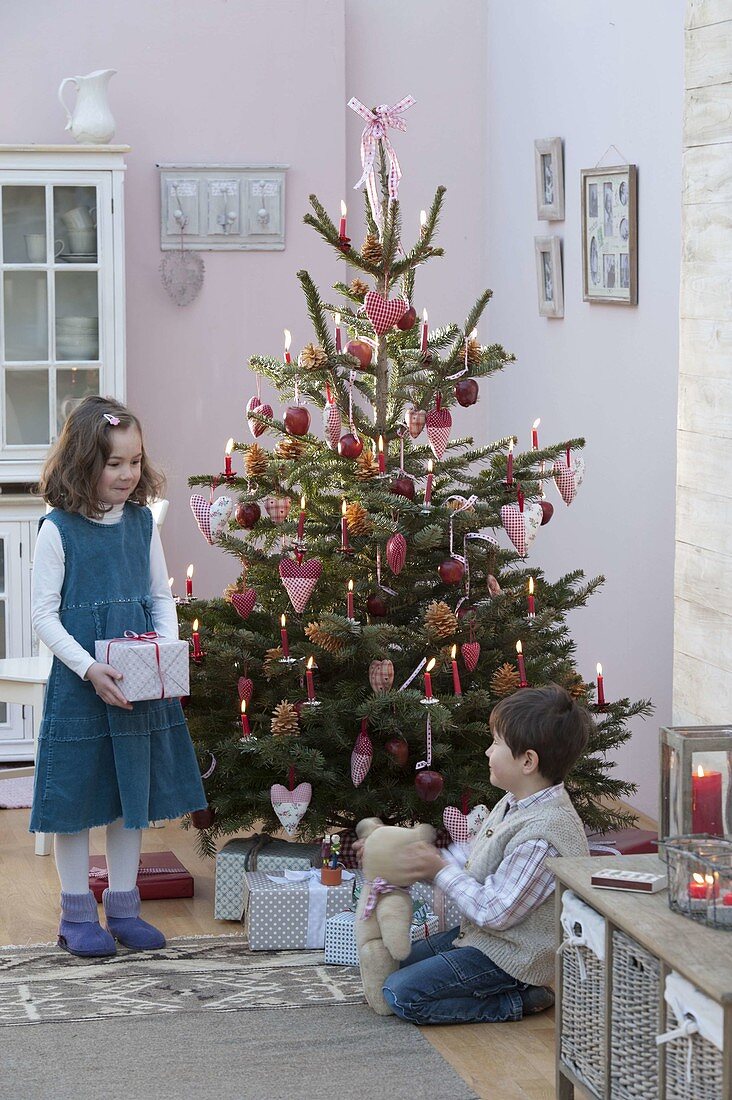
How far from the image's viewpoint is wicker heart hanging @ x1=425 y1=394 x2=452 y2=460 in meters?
3.30

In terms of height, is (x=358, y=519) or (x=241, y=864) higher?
(x=358, y=519)

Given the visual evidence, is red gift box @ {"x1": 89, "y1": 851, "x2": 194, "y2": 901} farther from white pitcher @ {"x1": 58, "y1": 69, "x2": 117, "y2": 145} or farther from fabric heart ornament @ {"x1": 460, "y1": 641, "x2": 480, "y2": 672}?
white pitcher @ {"x1": 58, "y1": 69, "x2": 117, "y2": 145}

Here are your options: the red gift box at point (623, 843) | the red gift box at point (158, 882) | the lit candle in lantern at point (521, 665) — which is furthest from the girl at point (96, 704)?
the red gift box at point (623, 843)

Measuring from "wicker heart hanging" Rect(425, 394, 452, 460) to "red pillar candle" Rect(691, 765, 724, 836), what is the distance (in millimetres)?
1286

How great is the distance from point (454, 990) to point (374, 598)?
0.90 m

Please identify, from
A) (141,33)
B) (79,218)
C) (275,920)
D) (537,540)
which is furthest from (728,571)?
(141,33)

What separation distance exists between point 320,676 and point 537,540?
167 centimetres

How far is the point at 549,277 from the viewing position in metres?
4.67

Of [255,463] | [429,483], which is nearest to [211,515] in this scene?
[255,463]

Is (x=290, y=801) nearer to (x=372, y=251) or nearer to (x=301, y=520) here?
(x=301, y=520)

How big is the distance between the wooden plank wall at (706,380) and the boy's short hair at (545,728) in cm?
43

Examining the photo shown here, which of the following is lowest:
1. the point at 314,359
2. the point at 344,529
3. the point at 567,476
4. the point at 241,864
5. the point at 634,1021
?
the point at 241,864

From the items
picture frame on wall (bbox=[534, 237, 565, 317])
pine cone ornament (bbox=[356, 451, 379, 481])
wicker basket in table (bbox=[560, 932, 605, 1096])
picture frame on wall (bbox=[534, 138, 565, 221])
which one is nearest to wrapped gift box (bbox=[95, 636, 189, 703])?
pine cone ornament (bbox=[356, 451, 379, 481])

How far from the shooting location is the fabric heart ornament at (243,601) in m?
3.34
